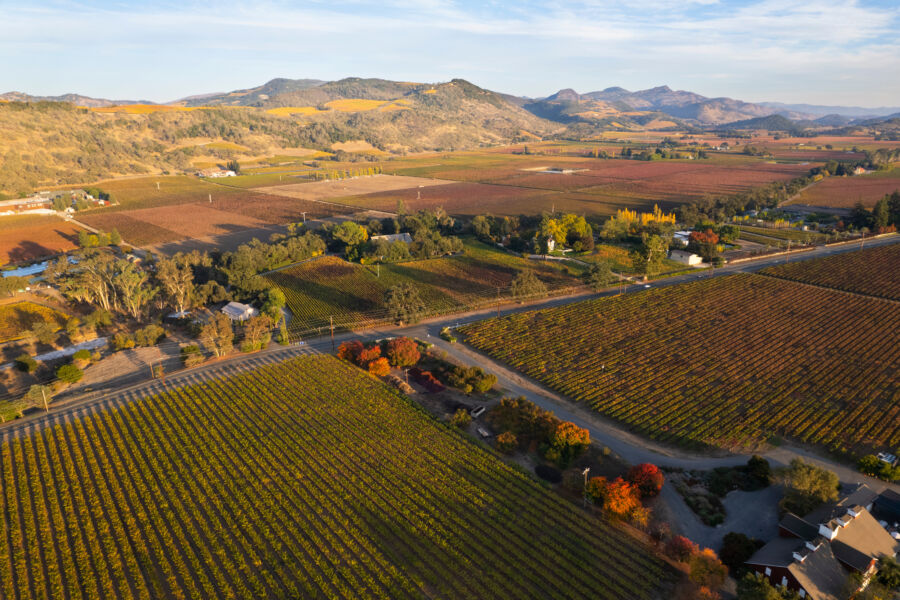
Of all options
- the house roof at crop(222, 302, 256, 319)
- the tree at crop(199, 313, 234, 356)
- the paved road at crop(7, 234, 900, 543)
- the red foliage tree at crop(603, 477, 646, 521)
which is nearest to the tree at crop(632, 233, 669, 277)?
the paved road at crop(7, 234, 900, 543)

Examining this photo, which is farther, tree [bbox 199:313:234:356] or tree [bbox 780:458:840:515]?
tree [bbox 199:313:234:356]

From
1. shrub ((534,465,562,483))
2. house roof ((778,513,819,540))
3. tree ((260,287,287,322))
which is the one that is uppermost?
tree ((260,287,287,322))

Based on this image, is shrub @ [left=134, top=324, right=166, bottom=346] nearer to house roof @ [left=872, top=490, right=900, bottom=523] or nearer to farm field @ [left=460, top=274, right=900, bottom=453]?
farm field @ [left=460, top=274, right=900, bottom=453]

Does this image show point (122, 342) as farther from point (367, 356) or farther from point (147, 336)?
point (367, 356)

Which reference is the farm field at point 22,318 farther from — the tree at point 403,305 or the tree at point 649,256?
the tree at point 649,256

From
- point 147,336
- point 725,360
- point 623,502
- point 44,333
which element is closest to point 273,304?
point 147,336

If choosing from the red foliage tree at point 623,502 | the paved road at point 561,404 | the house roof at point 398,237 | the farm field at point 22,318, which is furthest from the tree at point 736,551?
the house roof at point 398,237
